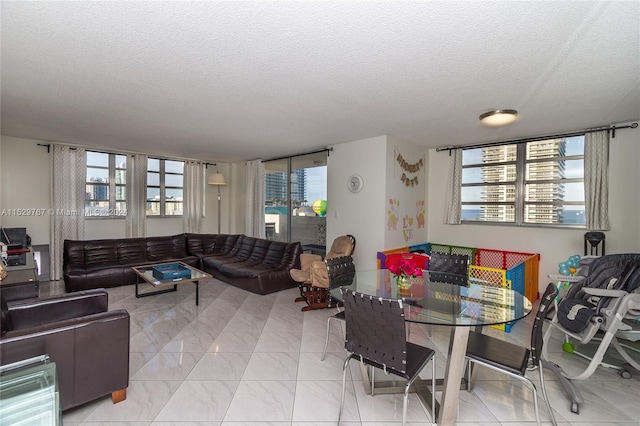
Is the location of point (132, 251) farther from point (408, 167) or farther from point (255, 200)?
point (408, 167)

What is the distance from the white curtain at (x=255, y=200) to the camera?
23.5ft

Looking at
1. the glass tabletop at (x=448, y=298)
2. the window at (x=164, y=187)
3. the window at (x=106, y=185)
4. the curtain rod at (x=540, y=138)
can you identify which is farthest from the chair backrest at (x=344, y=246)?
the window at (x=106, y=185)

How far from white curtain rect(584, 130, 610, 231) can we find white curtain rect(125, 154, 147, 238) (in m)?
7.65

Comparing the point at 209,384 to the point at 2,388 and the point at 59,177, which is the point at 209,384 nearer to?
the point at 2,388

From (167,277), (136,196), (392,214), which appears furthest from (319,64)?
(136,196)

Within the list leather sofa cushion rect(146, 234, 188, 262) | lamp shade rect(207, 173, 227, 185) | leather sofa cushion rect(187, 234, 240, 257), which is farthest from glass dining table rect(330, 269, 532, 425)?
lamp shade rect(207, 173, 227, 185)

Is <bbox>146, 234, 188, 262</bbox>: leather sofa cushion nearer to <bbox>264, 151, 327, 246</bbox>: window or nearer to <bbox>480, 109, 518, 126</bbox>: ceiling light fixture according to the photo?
<bbox>264, 151, 327, 246</bbox>: window

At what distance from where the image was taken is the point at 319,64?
2.28m

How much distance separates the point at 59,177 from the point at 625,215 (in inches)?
342

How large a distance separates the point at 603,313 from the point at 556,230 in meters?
2.44

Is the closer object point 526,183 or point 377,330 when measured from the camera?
point 377,330

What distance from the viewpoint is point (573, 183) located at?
4289 millimetres

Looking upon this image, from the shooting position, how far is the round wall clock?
491 cm

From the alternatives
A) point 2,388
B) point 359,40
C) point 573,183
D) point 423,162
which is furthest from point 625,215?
point 2,388
